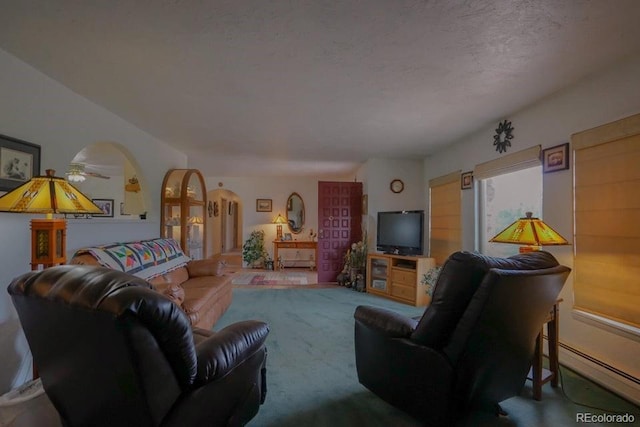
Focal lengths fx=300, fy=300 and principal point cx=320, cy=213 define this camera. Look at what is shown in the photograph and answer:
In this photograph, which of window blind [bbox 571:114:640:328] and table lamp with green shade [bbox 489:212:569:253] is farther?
table lamp with green shade [bbox 489:212:569:253]

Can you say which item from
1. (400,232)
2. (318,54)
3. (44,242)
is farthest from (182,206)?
(400,232)

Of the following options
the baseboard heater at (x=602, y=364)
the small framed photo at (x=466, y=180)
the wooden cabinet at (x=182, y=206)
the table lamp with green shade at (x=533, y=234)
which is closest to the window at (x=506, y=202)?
the small framed photo at (x=466, y=180)

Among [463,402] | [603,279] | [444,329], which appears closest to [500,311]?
[444,329]

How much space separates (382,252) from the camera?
5094mm

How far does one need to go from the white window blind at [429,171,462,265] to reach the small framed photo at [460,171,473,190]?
11 cm

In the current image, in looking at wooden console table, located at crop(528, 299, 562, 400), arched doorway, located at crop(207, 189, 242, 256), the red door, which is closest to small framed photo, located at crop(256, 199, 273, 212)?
arched doorway, located at crop(207, 189, 242, 256)

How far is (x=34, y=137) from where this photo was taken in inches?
85.4

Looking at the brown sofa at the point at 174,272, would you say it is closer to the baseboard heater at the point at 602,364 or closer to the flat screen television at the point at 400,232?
the flat screen television at the point at 400,232

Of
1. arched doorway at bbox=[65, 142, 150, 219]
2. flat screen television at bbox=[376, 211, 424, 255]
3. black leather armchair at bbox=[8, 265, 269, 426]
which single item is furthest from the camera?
flat screen television at bbox=[376, 211, 424, 255]

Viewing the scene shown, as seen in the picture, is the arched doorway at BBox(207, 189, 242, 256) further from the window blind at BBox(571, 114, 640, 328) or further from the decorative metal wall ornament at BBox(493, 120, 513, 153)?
the window blind at BBox(571, 114, 640, 328)

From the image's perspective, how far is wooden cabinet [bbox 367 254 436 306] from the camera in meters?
4.23

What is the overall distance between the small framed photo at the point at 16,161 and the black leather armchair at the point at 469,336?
261cm

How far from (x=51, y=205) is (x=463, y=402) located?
2.44 meters

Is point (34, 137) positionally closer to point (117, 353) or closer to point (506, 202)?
point (117, 353)
